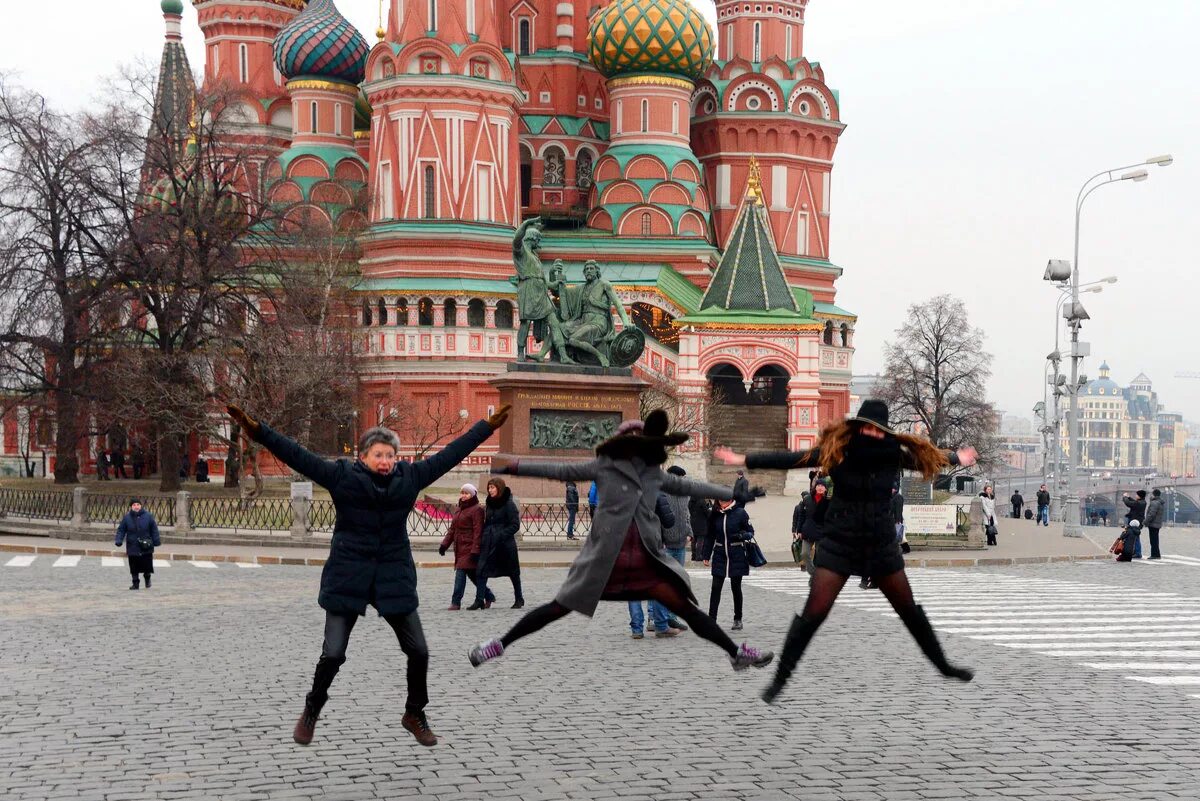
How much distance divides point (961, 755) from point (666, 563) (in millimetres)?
2168

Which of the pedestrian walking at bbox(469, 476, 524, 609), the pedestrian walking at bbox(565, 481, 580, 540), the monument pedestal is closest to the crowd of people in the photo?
the pedestrian walking at bbox(469, 476, 524, 609)

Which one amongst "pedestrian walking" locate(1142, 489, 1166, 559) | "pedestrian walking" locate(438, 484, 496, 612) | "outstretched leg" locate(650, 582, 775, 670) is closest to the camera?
"outstretched leg" locate(650, 582, 775, 670)

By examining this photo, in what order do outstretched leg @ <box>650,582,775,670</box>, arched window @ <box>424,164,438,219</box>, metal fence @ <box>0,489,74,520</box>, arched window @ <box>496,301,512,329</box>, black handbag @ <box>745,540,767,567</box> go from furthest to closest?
arched window @ <box>424,164,438,219</box>
arched window @ <box>496,301,512,329</box>
metal fence @ <box>0,489,74,520</box>
black handbag @ <box>745,540,767,567</box>
outstretched leg @ <box>650,582,775,670</box>

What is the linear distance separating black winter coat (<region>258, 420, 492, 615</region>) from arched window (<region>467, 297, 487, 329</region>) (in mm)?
46277

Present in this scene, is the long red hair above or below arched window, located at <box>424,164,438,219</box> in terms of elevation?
below

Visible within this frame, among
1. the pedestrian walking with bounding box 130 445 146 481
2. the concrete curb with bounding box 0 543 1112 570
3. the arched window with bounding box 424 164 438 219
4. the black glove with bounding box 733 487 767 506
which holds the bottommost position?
the concrete curb with bounding box 0 543 1112 570

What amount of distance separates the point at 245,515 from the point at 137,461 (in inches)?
962

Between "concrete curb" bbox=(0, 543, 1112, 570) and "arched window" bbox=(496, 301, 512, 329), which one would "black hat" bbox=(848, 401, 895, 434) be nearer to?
"concrete curb" bbox=(0, 543, 1112, 570)

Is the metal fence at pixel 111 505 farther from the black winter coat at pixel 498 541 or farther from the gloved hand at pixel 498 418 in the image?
the gloved hand at pixel 498 418

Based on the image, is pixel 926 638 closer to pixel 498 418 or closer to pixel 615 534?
pixel 615 534

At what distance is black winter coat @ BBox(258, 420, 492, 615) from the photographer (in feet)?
25.8

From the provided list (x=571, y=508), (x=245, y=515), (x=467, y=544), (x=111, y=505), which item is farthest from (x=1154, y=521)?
(x=111, y=505)

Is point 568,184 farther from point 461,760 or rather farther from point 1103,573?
point 461,760

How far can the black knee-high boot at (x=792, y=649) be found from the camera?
8391mm
